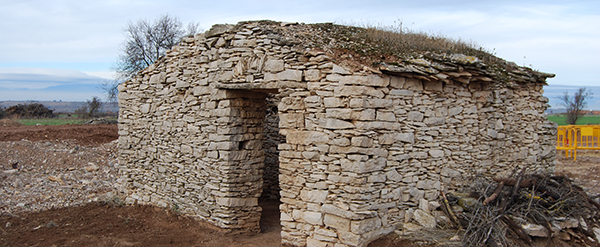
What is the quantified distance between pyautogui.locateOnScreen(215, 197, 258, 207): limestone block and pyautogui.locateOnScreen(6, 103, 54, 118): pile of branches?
2680 centimetres

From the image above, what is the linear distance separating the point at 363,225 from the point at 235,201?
106 inches

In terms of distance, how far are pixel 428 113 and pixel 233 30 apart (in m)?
3.70

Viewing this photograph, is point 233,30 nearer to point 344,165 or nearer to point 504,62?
point 344,165

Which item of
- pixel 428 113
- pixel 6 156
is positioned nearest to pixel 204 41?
pixel 428 113

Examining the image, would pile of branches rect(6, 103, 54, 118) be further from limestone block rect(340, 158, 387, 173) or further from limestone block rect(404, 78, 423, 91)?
limestone block rect(404, 78, 423, 91)

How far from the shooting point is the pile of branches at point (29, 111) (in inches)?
1105

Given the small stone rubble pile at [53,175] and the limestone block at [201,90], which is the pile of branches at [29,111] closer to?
the small stone rubble pile at [53,175]

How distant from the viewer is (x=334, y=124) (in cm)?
592

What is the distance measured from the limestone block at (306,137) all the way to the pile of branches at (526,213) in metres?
2.36

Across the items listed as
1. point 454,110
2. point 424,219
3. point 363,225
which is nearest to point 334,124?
point 363,225

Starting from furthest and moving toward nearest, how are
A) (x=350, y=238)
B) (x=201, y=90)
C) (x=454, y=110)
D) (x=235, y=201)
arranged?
1. (x=201, y=90)
2. (x=235, y=201)
3. (x=454, y=110)
4. (x=350, y=238)

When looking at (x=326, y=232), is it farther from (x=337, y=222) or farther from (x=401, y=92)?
(x=401, y=92)

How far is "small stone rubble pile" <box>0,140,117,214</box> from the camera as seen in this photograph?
33.2 ft

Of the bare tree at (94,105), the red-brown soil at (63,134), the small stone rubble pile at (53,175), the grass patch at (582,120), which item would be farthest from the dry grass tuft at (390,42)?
the grass patch at (582,120)
